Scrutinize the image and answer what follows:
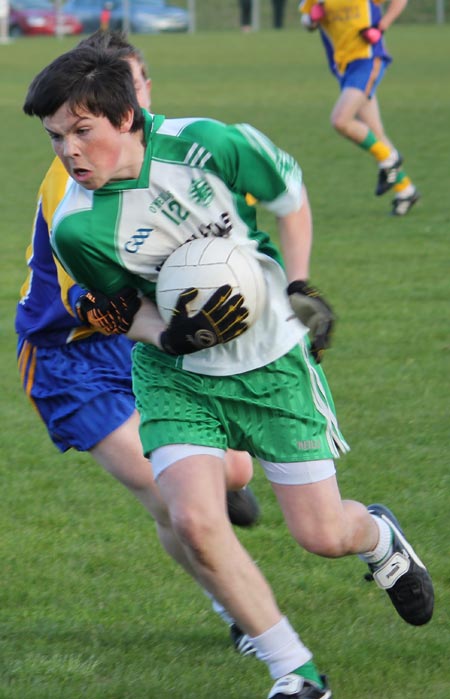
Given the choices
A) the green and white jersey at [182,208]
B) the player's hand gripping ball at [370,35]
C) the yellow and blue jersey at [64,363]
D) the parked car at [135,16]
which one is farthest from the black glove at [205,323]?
the parked car at [135,16]

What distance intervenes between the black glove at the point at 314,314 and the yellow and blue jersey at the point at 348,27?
841cm

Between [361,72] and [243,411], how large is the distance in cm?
837

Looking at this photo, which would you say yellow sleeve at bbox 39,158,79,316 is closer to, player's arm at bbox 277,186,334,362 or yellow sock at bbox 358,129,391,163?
player's arm at bbox 277,186,334,362

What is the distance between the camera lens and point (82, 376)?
4.30 meters

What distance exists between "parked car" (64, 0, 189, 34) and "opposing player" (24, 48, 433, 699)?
3848 centimetres

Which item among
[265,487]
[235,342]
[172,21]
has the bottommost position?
[172,21]

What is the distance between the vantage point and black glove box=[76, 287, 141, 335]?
3727 mm

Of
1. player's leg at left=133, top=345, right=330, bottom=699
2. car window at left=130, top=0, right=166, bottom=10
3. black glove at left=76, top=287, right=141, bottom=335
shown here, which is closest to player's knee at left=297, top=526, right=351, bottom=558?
player's leg at left=133, top=345, right=330, bottom=699

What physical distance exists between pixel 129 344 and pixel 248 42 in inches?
1222

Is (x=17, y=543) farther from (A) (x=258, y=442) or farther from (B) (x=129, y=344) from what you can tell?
(A) (x=258, y=442)

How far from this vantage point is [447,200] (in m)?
11.9

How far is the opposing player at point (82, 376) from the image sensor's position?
4.14m

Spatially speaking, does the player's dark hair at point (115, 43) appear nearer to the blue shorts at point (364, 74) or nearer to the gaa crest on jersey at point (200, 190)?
the gaa crest on jersey at point (200, 190)

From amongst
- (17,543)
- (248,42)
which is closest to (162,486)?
(17,543)
